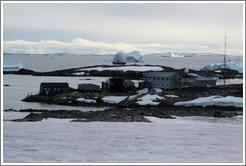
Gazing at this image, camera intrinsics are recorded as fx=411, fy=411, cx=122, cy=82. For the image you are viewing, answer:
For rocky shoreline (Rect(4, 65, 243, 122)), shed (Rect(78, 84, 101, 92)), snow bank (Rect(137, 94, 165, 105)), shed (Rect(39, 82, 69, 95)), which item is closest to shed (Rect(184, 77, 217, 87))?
rocky shoreline (Rect(4, 65, 243, 122))

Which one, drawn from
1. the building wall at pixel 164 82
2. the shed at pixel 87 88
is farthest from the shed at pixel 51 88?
the building wall at pixel 164 82

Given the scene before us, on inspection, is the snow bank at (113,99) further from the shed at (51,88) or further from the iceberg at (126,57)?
the iceberg at (126,57)

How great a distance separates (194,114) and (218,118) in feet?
8.73

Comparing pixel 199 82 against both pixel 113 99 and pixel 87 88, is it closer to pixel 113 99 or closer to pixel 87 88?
pixel 87 88

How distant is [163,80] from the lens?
50594 millimetres

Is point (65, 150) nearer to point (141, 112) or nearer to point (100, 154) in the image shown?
point (100, 154)

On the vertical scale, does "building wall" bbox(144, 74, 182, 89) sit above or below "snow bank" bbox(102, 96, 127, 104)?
above

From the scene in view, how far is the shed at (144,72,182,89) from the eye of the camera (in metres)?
50.3

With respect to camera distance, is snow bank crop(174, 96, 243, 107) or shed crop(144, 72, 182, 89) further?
shed crop(144, 72, 182, 89)

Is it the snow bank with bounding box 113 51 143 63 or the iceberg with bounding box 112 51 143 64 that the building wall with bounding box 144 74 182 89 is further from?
the snow bank with bounding box 113 51 143 63

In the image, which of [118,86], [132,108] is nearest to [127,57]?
[118,86]

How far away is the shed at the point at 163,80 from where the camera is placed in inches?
1982

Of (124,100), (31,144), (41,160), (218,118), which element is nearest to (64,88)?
(124,100)

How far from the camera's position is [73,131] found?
67.0ft
